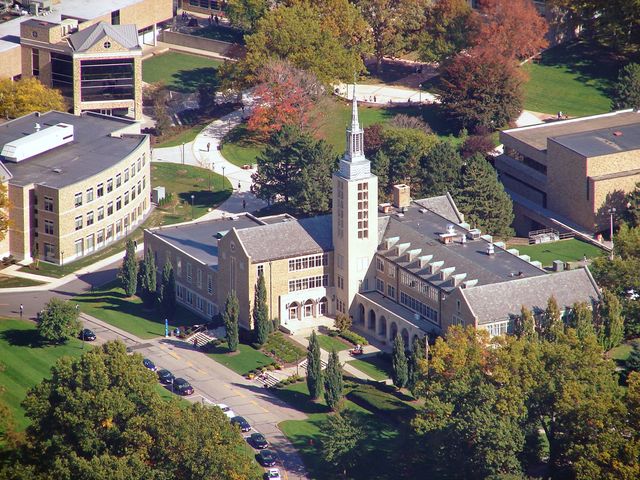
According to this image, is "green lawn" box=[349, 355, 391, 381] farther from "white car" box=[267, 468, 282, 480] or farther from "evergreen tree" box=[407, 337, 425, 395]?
"white car" box=[267, 468, 282, 480]

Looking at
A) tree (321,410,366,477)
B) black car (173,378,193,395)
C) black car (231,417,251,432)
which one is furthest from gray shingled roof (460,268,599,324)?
black car (173,378,193,395)

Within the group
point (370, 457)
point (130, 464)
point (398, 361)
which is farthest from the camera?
point (398, 361)

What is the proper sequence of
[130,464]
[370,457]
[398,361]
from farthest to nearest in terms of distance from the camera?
[398,361]
[370,457]
[130,464]

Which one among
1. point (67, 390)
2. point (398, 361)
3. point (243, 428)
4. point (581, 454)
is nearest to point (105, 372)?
point (67, 390)

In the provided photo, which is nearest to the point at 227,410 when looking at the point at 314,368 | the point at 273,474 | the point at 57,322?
the point at 314,368

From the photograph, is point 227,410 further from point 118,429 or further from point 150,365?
point 118,429

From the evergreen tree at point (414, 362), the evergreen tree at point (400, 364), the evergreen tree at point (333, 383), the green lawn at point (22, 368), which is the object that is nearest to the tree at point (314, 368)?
the evergreen tree at point (333, 383)

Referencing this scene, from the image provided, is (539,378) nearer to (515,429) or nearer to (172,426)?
(515,429)
